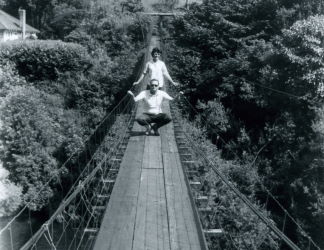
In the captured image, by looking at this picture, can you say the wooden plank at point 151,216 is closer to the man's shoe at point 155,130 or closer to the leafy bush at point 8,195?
the man's shoe at point 155,130

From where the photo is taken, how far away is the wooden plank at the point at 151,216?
3.30 m

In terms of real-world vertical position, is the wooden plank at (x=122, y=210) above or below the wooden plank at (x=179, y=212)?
below

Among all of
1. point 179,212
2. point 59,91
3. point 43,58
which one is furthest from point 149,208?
point 43,58

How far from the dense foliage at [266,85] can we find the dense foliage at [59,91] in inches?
124

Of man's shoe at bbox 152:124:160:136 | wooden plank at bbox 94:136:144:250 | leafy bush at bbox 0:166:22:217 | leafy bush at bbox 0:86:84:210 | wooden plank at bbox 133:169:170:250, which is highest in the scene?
man's shoe at bbox 152:124:160:136

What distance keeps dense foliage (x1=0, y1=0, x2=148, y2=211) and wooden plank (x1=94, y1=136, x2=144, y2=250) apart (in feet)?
20.0

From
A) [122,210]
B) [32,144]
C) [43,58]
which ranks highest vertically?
[43,58]

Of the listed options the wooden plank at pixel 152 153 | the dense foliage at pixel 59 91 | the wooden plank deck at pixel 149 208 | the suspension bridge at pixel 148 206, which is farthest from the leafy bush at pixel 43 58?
the wooden plank deck at pixel 149 208

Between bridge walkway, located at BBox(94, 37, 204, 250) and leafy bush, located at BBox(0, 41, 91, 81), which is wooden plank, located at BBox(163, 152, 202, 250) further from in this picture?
leafy bush, located at BBox(0, 41, 91, 81)

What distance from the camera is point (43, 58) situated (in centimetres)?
1855

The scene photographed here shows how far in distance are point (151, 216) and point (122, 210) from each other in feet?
1.02

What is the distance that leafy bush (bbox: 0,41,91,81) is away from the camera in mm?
18578

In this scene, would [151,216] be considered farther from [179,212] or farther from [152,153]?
[152,153]

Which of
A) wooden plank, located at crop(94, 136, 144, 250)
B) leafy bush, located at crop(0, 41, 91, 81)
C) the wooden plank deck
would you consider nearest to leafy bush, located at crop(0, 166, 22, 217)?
leafy bush, located at crop(0, 41, 91, 81)
